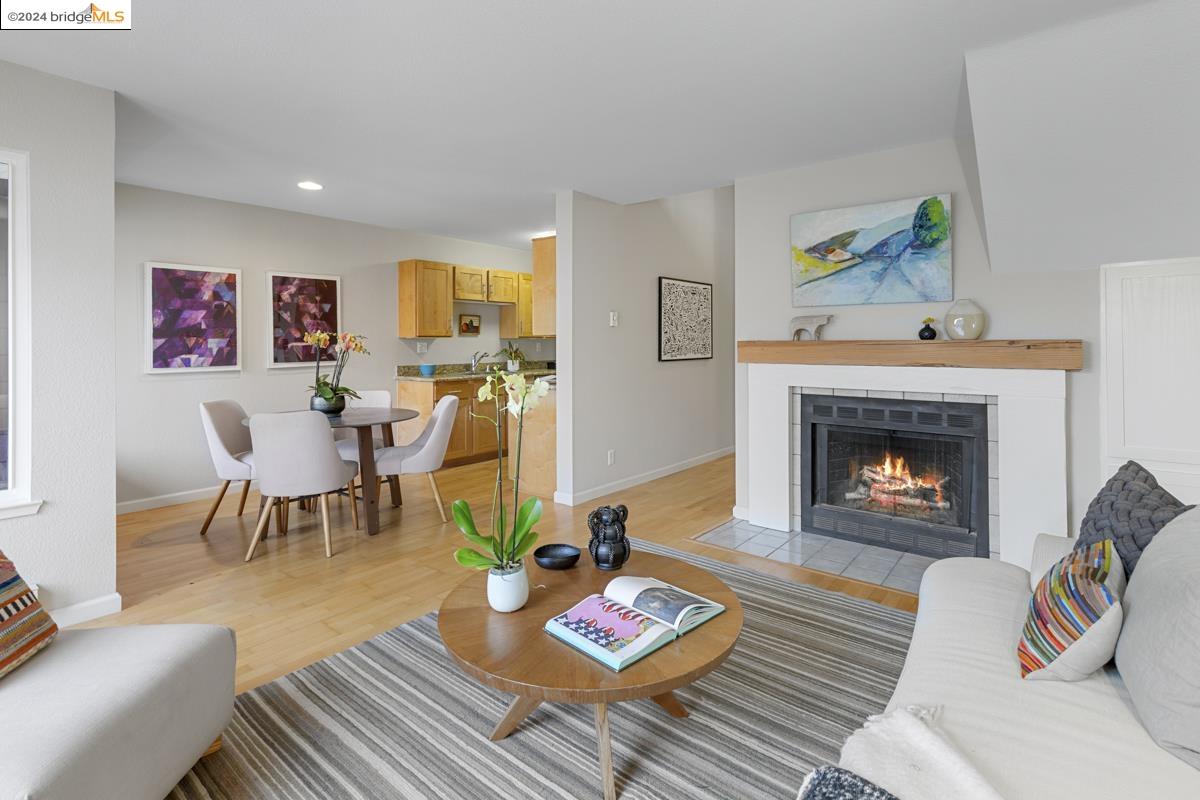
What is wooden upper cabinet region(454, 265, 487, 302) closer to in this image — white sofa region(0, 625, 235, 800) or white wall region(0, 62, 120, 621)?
white wall region(0, 62, 120, 621)

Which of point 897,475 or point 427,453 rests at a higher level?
point 427,453

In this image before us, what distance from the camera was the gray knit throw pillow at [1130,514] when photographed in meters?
1.54

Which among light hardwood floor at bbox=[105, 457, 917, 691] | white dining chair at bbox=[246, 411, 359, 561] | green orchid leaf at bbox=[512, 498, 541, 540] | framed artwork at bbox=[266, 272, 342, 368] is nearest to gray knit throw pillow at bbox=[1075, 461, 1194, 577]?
light hardwood floor at bbox=[105, 457, 917, 691]

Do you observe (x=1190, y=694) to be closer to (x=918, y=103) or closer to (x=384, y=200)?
(x=918, y=103)

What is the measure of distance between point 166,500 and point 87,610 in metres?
2.20

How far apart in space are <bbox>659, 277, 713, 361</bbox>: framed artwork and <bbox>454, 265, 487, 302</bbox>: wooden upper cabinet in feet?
7.28

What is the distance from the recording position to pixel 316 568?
3.33m

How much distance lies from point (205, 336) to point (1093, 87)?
18.3 feet

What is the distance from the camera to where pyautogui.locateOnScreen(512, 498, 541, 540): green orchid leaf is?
5.91 feet

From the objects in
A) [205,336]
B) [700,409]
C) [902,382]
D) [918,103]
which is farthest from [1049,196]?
[205,336]

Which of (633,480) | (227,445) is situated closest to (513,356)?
(633,480)

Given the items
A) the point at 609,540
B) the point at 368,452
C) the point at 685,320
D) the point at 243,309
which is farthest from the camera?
the point at 685,320

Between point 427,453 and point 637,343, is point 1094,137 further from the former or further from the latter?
point 427,453

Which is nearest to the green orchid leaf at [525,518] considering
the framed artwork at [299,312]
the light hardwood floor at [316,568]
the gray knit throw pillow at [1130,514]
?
the light hardwood floor at [316,568]
